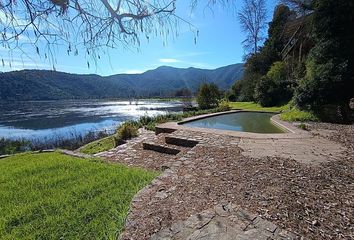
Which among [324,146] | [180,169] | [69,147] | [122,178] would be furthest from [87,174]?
[69,147]

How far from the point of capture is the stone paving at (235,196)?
2527 mm

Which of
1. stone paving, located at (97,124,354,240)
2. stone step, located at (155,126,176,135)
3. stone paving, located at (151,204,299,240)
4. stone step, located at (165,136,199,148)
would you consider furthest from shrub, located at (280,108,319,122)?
stone paving, located at (151,204,299,240)

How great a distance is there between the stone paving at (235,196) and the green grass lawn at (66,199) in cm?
37

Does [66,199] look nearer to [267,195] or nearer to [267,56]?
[267,195]

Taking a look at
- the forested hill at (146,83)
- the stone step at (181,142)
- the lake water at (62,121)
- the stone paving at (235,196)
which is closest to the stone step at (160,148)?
the stone step at (181,142)

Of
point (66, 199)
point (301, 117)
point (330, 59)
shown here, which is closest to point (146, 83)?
point (330, 59)

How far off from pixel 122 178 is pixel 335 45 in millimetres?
12060

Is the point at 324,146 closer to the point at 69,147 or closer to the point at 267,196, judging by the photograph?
the point at 267,196

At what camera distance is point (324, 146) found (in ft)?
19.5

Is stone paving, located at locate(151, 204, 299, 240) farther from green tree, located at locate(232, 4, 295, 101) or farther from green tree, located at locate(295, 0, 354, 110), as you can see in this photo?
green tree, located at locate(232, 4, 295, 101)

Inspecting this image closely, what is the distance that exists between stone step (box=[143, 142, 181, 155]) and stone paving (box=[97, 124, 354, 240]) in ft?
5.14

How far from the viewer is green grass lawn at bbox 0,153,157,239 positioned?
9.43 ft

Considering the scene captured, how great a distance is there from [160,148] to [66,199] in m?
4.06

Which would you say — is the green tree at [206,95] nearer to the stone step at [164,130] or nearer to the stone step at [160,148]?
the stone step at [164,130]
